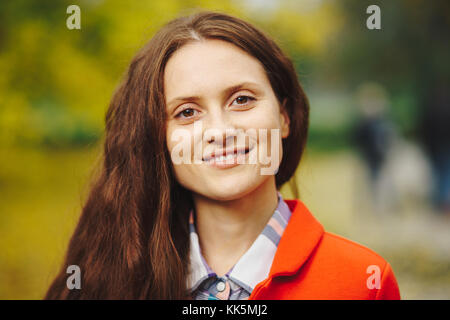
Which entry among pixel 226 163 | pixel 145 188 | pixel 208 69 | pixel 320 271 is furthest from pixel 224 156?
pixel 320 271

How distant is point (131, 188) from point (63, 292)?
608 mm

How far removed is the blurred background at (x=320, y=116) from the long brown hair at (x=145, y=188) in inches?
65.8

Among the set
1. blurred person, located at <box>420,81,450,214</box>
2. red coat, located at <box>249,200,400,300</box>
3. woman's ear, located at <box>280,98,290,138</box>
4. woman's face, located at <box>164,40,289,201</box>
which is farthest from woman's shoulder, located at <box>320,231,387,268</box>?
blurred person, located at <box>420,81,450,214</box>

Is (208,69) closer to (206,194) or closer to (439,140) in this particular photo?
(206,194)

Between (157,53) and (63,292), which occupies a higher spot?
(157,53)

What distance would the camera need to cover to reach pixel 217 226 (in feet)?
7.00

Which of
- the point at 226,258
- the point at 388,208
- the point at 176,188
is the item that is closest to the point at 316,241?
the point at 226,258

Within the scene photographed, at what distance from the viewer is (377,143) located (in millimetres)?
8016

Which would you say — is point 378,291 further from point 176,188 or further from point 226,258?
point 176,188

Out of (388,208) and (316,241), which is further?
(388,208)

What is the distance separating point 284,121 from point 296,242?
0.61m

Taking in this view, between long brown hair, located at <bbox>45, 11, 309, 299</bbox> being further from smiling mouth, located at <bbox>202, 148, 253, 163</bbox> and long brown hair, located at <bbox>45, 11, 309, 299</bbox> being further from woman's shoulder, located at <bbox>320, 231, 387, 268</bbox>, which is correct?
woman's shoulder, located at <bbox>320, 231, 387, 268</bbox>

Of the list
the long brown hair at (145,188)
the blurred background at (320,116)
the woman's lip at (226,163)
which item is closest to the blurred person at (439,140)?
the blurred background at (320,116)

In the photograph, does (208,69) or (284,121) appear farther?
(284,121)
